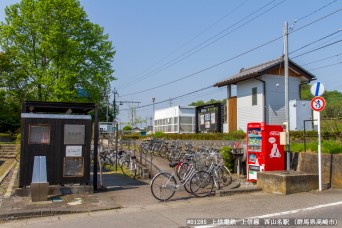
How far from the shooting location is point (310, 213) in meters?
7.03

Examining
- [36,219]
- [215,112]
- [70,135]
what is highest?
[215,112]

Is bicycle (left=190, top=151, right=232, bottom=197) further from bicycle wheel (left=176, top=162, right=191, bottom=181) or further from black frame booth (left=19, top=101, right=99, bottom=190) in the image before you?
black frame booth (left=19, top=101, right=99, bottom=190)

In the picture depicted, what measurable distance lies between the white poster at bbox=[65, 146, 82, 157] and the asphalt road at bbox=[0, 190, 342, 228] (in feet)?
7.42

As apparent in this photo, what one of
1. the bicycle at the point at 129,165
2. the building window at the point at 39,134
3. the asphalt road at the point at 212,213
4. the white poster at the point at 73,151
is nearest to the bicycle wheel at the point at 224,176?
the asphalt road at the point at 212,213

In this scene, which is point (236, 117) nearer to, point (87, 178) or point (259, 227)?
point (87, 178)

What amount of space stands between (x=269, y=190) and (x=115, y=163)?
8.62 metres

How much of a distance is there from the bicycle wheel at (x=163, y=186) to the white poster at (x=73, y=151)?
7.87 ft

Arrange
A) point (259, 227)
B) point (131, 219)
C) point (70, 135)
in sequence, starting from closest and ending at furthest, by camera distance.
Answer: point (259, 227), point (131, 219), point (70, 135)

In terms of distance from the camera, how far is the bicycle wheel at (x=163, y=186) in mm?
8422

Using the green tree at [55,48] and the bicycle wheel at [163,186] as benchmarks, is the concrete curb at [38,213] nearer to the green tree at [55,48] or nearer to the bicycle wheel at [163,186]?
the bicycle wheel at [163,186]

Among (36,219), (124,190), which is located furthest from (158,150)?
(36,219)

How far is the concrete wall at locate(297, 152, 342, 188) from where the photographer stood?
10.3 m

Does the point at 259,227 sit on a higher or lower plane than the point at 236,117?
lower

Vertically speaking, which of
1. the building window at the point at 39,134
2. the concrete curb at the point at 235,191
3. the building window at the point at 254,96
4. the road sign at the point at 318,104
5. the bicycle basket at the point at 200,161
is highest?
the building window at the point at 254,96
